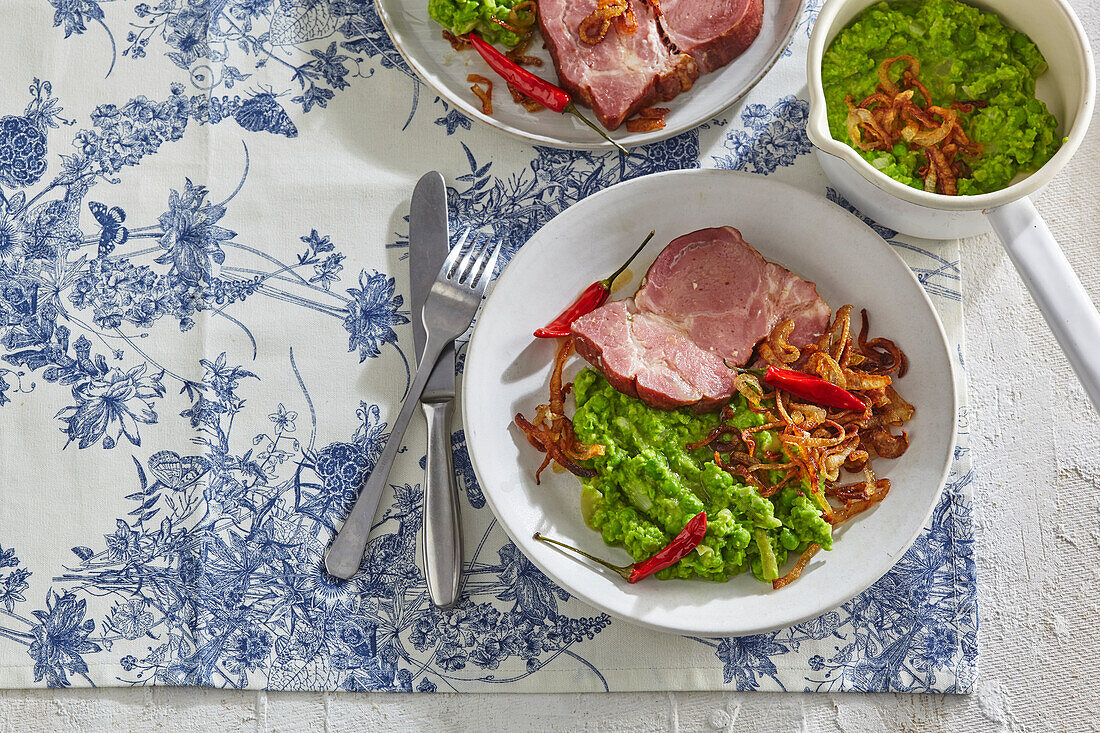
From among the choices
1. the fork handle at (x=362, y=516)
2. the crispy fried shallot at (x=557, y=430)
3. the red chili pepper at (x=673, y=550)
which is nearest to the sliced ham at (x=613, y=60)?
the crispy fried shallot at (x=557, y=430)

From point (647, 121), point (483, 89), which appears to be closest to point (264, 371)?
point (483, 89)

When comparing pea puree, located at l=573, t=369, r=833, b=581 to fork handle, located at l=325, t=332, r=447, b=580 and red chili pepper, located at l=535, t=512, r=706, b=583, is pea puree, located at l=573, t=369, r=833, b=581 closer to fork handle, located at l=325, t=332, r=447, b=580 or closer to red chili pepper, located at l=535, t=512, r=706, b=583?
red chili pepper, located at l=535, t=512, r=706, b=583

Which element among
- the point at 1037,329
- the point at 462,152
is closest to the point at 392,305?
the point at 462,152

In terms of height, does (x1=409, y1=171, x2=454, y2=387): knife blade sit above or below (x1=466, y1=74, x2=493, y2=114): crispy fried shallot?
below

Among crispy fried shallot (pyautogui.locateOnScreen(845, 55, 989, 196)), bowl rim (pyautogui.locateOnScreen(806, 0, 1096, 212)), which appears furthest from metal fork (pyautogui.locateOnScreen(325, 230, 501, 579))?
crispy fried shallot (pyautogui.locateOnScreen(845, 55, 989, 196))

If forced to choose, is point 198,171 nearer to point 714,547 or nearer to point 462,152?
point 462,152

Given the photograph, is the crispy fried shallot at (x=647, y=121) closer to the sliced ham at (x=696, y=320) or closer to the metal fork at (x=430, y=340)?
the sliced ham at (x=696, y=320)

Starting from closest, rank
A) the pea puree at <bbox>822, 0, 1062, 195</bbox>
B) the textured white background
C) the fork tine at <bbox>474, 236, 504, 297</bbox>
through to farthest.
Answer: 1. the pea puree at <bbox>822, 0, 1062, 195</bbox>
2. the textured white background
3. the fork tine at <bbox>474, 236, 504, 297</bbox>

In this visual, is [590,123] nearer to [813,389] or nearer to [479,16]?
[479,16]
